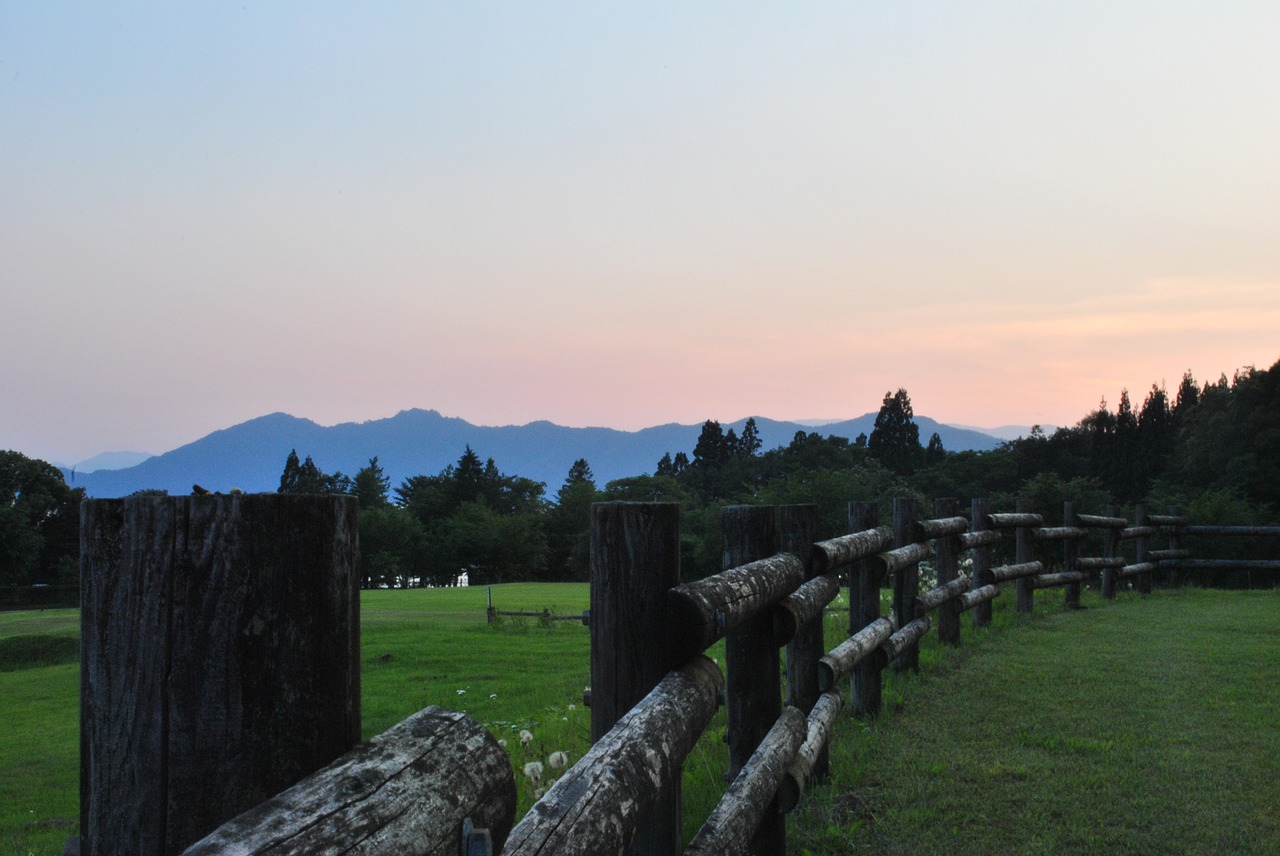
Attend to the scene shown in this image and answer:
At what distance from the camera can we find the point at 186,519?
1.17 metres

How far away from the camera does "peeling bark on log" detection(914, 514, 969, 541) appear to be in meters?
8.05

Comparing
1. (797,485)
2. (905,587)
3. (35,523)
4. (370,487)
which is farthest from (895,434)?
(905,587)

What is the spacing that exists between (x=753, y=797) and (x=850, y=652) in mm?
2460

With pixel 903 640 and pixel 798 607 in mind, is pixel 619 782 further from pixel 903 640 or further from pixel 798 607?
pixel 903 640

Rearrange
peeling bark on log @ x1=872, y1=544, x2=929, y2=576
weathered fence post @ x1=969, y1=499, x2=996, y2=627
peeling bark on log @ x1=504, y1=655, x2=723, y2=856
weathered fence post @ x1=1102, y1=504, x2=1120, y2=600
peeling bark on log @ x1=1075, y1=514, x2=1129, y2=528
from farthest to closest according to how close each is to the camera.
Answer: weathered fence post @ x1=1102, y1=504, x2=1120, y2=600 < peeling bark on log @ x1=1075, y1=514, x2=1129, y2=528 < weathered fence post @ x1=969, y1=499, x2=996, y2=627 < peeling bark on log @ x1=872, y1=544, x2=929, y2=576 < peeling bark on log @ x1=504, y1=655, x2=723, y2=856

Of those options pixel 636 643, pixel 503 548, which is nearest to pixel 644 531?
pixel 636 643

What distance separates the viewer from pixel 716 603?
2.86 m

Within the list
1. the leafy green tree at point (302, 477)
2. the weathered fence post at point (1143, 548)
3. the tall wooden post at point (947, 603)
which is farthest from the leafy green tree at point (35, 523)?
the tall wooden post at point (947, 603)

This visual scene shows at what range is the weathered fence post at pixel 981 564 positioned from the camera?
1065 cm

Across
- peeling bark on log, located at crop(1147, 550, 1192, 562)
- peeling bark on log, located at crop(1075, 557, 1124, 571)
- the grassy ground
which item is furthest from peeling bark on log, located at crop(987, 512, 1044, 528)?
peeling bark on log, located at crop(1147, 550, 1192, 562)

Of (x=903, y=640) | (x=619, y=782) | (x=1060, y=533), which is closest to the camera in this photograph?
(x=619, y=782)

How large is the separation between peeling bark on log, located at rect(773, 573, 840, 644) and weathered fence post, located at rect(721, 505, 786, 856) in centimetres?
4

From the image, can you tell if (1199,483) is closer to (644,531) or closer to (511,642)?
(511,642)

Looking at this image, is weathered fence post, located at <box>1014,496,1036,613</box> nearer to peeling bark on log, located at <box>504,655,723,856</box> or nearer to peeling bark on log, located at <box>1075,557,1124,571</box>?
peeling bark on log, located at <box>1075,557,1124,571</box>
